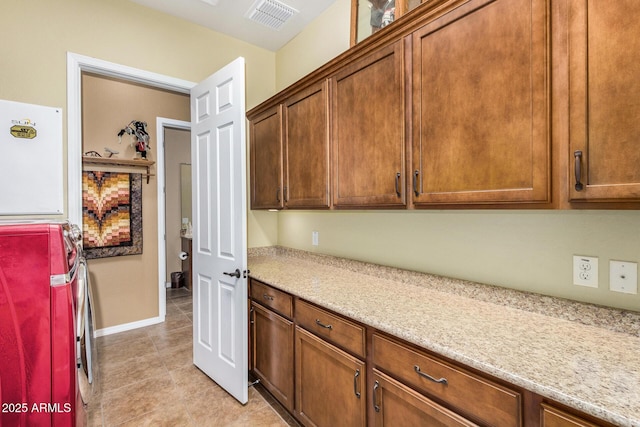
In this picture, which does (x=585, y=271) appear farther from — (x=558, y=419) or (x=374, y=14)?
(x=374, y=14)

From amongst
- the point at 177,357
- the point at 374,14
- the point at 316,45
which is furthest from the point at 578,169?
the point at 177,357

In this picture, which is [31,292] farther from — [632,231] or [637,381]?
[632,231]

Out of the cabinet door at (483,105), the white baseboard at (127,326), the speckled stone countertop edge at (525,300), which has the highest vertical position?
the cabinet door at (483,105)

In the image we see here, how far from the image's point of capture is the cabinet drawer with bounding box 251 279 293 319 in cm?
183

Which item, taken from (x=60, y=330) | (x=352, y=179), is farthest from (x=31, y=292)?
(x=352, y=179)

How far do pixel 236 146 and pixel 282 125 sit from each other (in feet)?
1.63

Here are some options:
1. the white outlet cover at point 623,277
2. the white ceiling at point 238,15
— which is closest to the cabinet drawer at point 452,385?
the white outlet cover at point 623,277

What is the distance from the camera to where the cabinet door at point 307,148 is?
1960 mm

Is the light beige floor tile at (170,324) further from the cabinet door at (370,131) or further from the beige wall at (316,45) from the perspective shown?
the beige wall at (316,45)

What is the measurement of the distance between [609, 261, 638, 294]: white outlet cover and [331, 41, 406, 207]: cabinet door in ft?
2.77

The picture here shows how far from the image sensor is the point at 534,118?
1.04 m

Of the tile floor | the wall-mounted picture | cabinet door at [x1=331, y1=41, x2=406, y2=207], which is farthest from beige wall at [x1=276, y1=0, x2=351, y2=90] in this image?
the tile floor

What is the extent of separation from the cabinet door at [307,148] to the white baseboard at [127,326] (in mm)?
2430

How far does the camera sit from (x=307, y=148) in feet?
6.91
